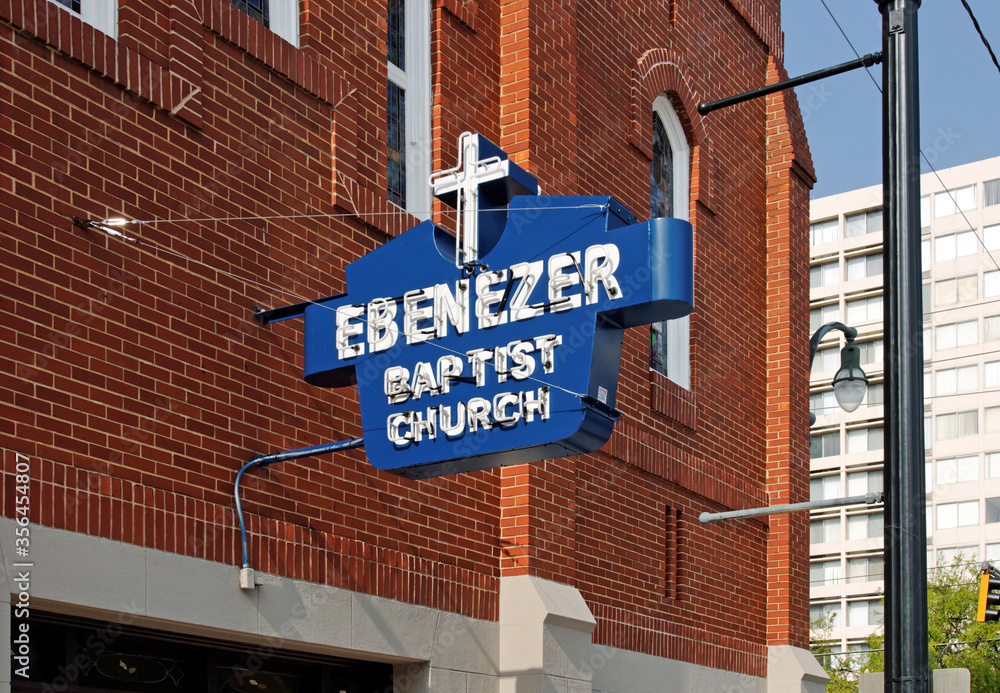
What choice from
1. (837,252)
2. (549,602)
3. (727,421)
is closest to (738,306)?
(727,421)

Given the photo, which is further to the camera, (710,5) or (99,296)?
(710,5)

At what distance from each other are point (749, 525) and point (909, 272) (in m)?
8.99

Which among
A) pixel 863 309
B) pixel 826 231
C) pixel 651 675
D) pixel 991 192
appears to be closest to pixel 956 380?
pixel 863 309

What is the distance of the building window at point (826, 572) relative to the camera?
77375mm

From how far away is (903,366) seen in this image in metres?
8.02

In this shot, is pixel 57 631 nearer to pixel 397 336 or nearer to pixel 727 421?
pixel 397 336

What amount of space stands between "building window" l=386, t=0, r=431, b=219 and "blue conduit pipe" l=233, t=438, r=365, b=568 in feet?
10.4

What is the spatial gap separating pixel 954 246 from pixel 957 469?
12.3 m

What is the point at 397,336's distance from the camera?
9117 mm

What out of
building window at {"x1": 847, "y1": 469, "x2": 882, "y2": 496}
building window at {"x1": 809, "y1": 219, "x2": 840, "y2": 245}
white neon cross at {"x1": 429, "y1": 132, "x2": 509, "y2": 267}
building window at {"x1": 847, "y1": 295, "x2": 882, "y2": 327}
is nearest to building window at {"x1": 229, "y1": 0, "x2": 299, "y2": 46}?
white neon cross at {"x1": 429, "y1": 132, "x2": 509, "y2": 267}

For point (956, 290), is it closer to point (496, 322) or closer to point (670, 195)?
point (670, 195)

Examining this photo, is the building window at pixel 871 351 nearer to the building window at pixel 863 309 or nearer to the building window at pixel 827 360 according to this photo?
the building window at pixel 827 360

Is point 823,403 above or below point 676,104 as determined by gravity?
above

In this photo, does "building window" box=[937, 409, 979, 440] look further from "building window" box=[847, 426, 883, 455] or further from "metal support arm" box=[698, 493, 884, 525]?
"metal support arm" box=[698, 493, 884, 525]
